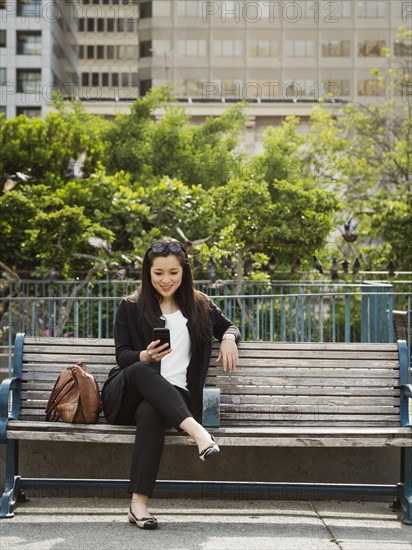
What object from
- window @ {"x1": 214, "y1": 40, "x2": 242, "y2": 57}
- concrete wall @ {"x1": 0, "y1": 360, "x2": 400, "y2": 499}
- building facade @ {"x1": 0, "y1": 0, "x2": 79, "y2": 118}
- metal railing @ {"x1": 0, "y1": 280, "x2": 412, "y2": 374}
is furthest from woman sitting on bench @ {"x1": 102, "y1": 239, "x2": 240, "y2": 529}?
window @ {"x1": 214, "y1": 40, "x2": 242, "y2": 57}

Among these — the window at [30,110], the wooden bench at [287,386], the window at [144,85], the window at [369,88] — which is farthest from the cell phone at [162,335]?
the window at [144,85]

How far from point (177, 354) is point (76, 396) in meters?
0.65

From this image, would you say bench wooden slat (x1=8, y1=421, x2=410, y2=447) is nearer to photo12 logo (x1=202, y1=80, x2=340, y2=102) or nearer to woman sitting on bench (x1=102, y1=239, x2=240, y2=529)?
woman sitting on bench (x1=102, y1=239, x2=240, y2=529)

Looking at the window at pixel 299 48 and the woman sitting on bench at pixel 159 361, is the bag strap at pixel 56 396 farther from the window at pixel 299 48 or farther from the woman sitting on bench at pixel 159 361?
the window at pixel 299 48

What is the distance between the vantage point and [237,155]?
29.1 meters

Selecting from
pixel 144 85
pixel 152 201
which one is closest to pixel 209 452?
pixel 152 201

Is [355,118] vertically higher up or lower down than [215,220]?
higher up

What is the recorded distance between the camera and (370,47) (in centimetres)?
8769

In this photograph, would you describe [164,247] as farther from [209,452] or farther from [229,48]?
[229,48]

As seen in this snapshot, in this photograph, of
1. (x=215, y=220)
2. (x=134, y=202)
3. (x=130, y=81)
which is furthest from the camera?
(x=130, y=81)

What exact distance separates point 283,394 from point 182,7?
8498 centimetres

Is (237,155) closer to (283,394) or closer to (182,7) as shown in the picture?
(283,394)

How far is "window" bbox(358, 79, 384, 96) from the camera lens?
279 feet

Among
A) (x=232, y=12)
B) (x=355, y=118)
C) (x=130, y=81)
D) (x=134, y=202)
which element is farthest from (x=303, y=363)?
(x=130, y=81)
